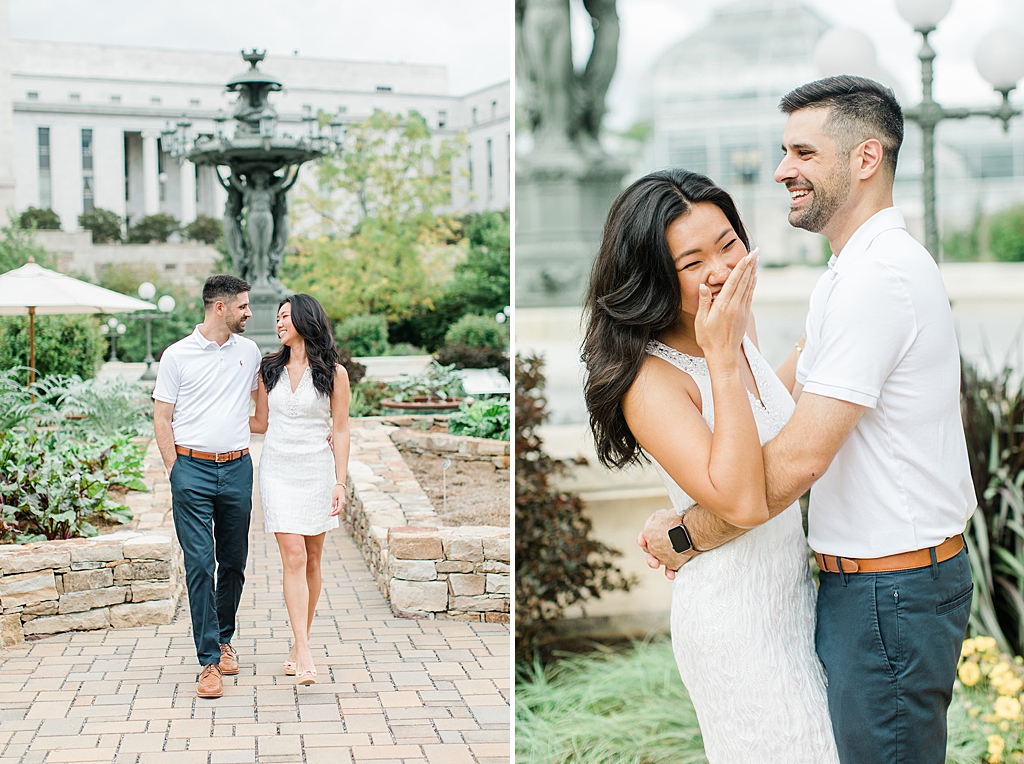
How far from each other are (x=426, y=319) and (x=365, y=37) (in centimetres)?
2400

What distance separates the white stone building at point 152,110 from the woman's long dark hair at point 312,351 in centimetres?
4374

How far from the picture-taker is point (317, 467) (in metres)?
4.17

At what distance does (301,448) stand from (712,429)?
2727 mm

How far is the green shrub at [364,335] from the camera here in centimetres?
2202

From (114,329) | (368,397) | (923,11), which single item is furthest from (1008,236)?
(923,11)

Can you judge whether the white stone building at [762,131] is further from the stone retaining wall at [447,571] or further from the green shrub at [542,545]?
the green shrub at [542,545]

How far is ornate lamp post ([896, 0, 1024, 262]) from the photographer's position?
5105 millimetres

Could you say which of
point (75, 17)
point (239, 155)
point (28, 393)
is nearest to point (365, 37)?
point (75, 17)

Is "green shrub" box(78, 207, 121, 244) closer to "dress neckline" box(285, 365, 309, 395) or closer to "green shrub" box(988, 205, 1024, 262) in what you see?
"green shrub" box(988, 205, 1024, 262)

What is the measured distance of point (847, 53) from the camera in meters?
5.00

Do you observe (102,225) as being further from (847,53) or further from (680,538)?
(680,538)

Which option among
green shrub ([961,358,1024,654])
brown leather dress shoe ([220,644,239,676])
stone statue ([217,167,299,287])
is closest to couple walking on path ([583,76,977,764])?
green shrub ([961,358,1024,654])

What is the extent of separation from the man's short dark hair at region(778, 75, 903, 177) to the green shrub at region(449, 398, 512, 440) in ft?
25.8

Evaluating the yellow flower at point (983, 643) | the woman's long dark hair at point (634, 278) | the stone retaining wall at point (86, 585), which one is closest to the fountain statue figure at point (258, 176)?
the stone retaining wall at point (86, 585)
